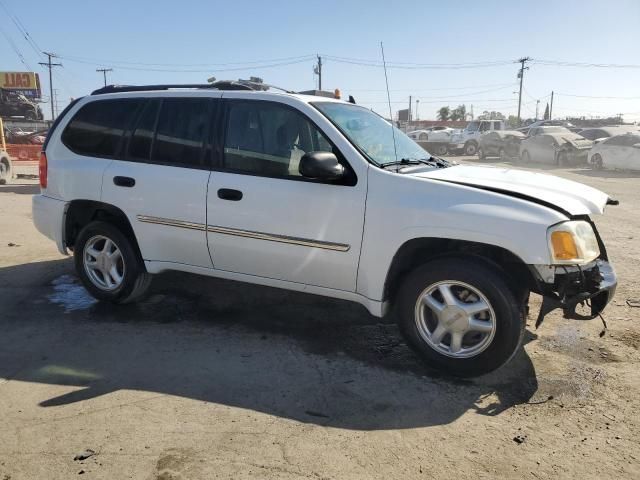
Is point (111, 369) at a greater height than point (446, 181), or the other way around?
point (446, 181)

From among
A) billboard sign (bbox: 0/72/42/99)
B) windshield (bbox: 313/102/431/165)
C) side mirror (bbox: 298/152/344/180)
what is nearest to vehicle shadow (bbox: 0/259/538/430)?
side mirror (bbox: 298/152/344/180)

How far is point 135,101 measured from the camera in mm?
4695

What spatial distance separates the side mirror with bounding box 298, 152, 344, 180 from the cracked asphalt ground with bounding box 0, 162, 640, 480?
4.46ft

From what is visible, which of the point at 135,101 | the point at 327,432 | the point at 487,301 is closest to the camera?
the point at 327,432

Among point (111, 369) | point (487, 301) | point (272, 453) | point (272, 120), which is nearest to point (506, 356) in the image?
point (487, 301)

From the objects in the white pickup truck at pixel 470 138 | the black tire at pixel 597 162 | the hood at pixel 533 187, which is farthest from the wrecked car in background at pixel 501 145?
the hood at pixel 533 187

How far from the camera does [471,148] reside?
31.1 meters

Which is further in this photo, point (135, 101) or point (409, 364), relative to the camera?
point (135, 101)

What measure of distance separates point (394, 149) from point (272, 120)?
3.31 ft

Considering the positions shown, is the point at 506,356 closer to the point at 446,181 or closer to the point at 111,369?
the point at 446,181

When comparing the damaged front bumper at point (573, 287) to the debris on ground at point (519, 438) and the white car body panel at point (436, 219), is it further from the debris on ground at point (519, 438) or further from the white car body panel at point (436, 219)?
the debris on ground at point (519, 438)

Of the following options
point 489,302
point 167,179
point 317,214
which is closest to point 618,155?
point 489,302

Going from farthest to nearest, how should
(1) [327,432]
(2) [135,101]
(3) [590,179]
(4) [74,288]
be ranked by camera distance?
(3) [590,179] → (4) [74,288] → (2) [135,101] → (1) [327,432]

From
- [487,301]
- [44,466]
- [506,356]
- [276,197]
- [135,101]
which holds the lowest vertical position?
[44,466]
